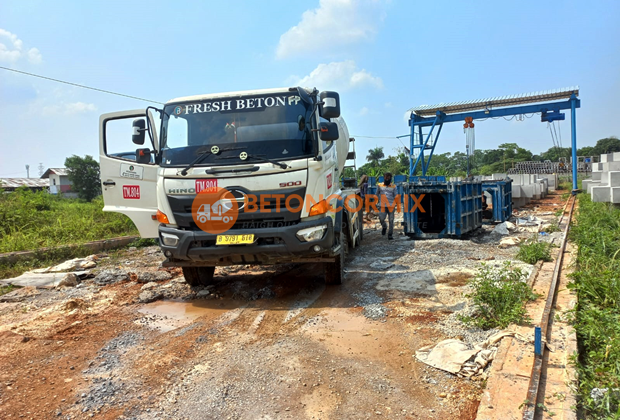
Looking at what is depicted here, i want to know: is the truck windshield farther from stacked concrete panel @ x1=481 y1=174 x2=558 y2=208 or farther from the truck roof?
stacked concrete panel @ x1=481 y1=174 x2=558 y2=208

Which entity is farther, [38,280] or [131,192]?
[131,192]

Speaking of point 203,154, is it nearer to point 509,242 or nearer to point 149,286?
point 149,286

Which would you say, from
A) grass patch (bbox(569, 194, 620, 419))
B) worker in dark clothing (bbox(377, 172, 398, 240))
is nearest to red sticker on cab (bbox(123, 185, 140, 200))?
worker in dark clothing (bbox(377, 172, 398, 240))

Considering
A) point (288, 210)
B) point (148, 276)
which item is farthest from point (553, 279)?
point (148, 276)

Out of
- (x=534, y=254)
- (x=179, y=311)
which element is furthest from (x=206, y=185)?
(x=534, y=254)

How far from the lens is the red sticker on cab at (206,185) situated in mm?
4867

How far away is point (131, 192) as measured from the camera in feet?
22.2

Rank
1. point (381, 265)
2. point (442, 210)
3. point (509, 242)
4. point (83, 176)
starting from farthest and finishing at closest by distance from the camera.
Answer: point (83, 176) → point (442, 210) → point (509, 242) → point (381, 265)

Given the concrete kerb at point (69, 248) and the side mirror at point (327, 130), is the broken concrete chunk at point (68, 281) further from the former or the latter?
the side mirror at point (327, 130)

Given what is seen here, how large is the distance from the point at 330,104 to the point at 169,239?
2.45m

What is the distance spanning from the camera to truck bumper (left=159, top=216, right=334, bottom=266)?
4.78m

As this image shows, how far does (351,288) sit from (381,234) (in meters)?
5.40

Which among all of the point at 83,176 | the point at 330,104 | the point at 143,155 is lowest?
the point at 143,155

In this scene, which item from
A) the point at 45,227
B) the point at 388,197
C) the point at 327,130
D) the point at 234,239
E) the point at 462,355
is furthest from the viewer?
the point at 45,227
